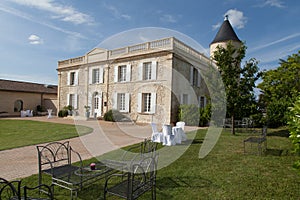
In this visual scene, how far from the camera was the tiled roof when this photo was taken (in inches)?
790

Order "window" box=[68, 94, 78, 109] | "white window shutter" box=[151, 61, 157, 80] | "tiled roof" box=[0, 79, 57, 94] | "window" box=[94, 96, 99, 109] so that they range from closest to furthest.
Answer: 1. "white window shutter" box=[151, 61, 157, 80]
2. "window" box=[94, 96, 99, 109]
3. "window" box=[68, 94, 78, 109]
4. "tiled roof" box=[0, 79, 57, 94]

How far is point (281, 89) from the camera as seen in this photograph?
14.0 meters

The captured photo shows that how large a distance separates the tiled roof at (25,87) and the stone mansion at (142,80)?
619 cm

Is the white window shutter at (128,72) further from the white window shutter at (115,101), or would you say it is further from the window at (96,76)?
the window at (96,76)

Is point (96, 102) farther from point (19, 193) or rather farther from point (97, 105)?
point (19, 193)

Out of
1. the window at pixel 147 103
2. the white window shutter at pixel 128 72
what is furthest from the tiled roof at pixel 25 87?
the window at pixel 147 103

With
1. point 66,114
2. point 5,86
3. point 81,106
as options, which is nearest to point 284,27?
point 81,106

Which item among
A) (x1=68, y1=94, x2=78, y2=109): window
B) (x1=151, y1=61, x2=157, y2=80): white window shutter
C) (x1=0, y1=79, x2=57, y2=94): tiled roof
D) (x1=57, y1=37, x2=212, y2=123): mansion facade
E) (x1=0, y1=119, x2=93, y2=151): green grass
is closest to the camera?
(x1=0, y1=119, x2=93, y2=151): green grass

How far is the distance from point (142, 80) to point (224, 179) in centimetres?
1155

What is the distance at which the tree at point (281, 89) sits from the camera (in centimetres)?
1224

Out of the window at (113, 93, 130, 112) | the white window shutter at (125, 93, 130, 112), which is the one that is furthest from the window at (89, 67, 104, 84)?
the white window shutter at (125, 93, 130, 112)

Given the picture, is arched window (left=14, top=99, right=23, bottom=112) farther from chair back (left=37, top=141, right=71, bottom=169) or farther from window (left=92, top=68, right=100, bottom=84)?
chair back (left=37, top=141, right=71, bottom=169)

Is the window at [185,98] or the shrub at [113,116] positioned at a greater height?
the window at [185,98]

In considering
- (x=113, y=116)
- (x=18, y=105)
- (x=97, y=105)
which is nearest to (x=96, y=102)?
(x=97, y=105)
